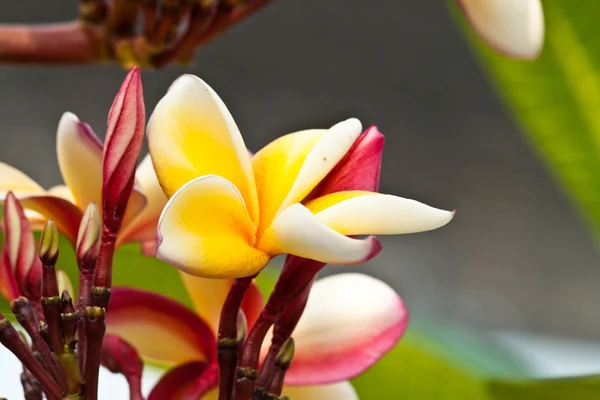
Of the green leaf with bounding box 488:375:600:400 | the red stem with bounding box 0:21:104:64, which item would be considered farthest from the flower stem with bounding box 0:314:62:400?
the red stem with bounding box 0:21:104:64

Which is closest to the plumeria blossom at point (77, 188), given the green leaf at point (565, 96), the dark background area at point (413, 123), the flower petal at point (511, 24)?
the flower petal at point (511, 24)

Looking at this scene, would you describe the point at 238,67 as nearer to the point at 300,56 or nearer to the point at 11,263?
the point at 300,56

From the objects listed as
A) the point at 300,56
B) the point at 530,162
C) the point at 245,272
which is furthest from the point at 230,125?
the point at 530,162

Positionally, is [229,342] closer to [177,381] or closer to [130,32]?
[177,381]

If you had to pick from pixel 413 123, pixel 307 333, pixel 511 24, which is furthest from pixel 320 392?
pixel 413 123

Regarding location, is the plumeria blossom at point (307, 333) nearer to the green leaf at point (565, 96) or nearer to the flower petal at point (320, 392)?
the flower petal at point (320, 392)

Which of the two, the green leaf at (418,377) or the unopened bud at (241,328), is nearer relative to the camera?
the unopened bud at (241,328)
